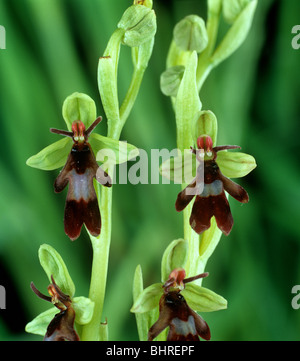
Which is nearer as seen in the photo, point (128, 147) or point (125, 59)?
point (128, 147)

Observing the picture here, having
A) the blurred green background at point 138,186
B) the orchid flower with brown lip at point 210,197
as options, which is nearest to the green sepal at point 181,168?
the orchid flower with brown lip at point 210,197

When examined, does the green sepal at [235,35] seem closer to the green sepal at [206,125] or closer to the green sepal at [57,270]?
the green sepal at [206,125]

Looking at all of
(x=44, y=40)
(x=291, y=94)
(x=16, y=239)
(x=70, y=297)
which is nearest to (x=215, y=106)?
(x=291, y=94)

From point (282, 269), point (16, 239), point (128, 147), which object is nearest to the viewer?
point (128, 147)

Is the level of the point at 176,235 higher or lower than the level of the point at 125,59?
lower

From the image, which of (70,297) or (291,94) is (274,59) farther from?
(70,297)

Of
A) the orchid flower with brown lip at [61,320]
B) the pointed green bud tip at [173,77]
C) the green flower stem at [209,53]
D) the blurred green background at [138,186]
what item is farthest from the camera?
the blurred green background at [138,186]

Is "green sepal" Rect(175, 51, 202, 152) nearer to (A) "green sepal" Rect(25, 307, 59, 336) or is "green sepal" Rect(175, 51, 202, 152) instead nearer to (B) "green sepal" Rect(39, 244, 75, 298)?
(B) "green sepal" Rect(39, 244, 75, 298)

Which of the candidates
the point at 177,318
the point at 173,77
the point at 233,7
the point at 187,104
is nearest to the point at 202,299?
the point at 177,318
